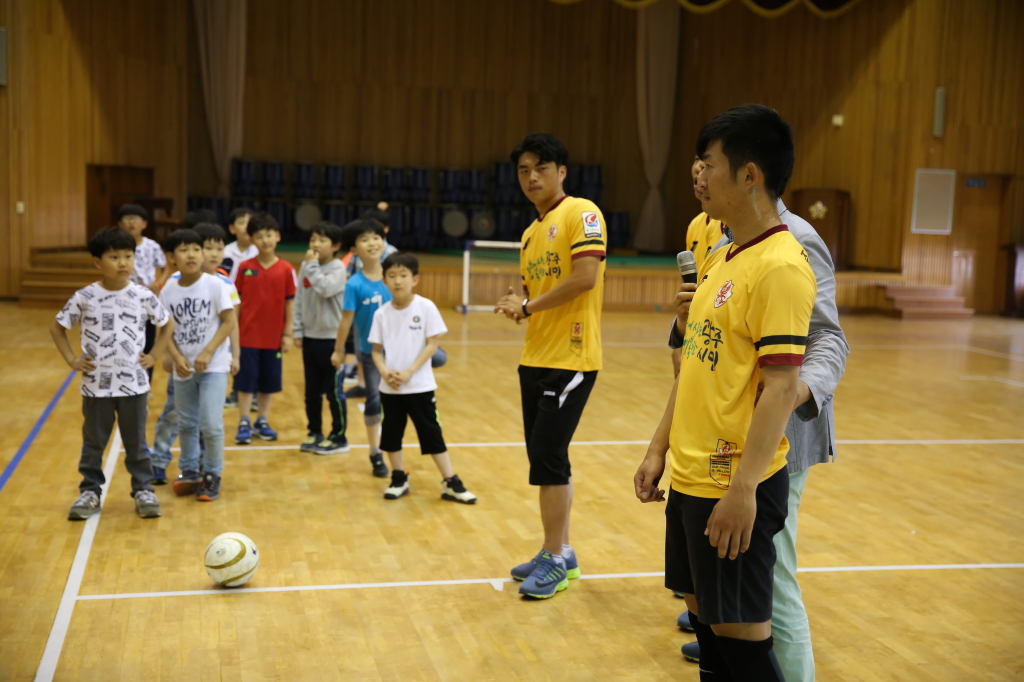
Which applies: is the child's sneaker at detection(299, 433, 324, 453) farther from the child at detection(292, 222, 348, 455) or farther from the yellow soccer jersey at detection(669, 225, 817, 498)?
the yellow soccer jersey at detection(669, 225, 817, 498)

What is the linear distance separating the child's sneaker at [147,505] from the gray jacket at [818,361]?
305 centimetres

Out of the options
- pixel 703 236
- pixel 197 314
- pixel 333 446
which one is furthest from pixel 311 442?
pixel 703 236

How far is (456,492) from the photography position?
5031mm

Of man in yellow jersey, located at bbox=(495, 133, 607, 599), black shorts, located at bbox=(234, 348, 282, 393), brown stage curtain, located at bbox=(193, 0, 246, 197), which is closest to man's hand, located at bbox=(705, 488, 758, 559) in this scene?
man in yellow jersey, located at bbox=(495, 133, 607, 599)

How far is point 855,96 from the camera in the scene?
55.2 ft

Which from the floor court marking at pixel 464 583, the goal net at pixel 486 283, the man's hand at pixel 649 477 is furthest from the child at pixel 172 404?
the goal net at pixel 486 283

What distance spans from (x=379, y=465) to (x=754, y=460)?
3.88m

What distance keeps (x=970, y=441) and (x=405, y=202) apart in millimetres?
14764

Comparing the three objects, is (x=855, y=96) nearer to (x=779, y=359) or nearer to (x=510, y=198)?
(x=510, y=198)

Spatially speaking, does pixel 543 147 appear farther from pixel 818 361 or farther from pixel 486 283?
pixel 486 283

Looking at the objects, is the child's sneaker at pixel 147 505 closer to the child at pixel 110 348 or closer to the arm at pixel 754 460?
the child at pixel 110 348

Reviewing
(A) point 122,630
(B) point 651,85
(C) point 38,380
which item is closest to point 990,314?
(B) point 651,85

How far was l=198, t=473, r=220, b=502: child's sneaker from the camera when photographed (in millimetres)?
4922

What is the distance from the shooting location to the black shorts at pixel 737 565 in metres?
1.97
